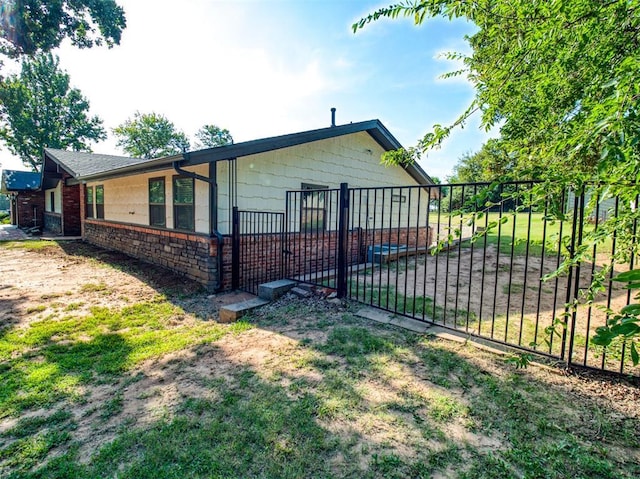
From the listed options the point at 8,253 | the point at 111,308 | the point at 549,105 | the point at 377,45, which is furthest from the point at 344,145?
the point at 8,253

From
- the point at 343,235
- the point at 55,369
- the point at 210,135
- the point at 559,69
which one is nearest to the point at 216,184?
the point at 343,235

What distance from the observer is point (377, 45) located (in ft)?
17.4

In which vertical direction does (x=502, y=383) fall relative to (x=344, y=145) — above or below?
below

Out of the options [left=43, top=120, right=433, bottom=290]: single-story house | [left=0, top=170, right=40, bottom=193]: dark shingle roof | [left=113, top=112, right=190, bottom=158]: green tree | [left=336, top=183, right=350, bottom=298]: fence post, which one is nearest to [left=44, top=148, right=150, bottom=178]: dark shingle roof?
[left=43, top=120, right=433, bottom=290]: single-story house

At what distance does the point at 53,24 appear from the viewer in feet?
31.6

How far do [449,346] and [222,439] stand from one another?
8.01 ft

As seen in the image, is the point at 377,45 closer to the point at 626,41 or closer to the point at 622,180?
the point at 626,41

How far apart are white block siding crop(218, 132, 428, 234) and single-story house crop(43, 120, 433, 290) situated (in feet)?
0.07

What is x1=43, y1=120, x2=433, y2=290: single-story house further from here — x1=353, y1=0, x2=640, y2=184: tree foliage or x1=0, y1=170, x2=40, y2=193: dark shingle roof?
x1=0, y1=170, x2=40, y2=193: dark shingle roof

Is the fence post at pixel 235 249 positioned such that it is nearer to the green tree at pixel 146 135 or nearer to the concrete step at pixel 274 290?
the concrete step at pixel 274 290

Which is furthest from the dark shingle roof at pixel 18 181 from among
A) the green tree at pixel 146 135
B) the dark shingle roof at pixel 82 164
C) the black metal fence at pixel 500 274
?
the black metal fence at pixel 500 274

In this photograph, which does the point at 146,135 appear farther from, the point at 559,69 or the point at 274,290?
the point at 559,69

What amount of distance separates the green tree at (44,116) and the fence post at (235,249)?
34.7m

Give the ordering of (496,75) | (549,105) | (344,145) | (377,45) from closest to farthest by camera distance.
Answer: (496,75)
(549,105)
(377,45)
(344,145)
